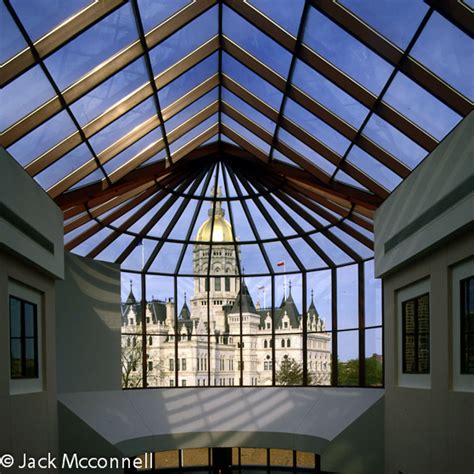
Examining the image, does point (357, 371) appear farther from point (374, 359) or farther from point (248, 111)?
point (248, 111)

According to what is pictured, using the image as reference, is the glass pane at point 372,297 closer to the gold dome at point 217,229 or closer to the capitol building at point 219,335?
the capitol building at point 219,335

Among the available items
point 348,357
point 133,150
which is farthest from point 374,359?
point 133,150

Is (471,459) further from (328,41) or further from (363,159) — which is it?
(328,41)

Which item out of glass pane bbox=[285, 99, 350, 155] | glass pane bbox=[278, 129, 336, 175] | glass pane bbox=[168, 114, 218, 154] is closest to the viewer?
glass pane bbox=[285, 99, 350, 155]

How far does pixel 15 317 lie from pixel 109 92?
18.7 feet

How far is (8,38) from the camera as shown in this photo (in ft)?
37.2

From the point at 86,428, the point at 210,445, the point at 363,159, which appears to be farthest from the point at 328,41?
the point at 210,445

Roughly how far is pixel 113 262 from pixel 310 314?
26.0 ft

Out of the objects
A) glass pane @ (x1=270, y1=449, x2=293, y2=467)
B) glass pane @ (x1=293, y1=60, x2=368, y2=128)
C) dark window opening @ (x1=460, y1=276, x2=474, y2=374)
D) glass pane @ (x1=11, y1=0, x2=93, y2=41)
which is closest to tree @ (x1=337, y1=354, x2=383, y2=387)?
glass pane @ (x1=270, y1=449, x2=293, y2=467)

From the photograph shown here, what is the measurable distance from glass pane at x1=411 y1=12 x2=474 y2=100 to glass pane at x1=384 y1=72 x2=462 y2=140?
2.45 ft

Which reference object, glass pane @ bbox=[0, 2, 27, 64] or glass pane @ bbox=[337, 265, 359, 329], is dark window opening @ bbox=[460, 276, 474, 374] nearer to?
glass pane @ bbox=[0, 2, 27, 64]

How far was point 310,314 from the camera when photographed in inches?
983

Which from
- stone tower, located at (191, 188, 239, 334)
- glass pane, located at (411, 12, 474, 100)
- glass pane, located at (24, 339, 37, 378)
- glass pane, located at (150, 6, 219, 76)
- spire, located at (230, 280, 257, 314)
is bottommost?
glass pane, located at (24, 339, 37, 378)

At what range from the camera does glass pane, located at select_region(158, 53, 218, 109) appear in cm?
1576
